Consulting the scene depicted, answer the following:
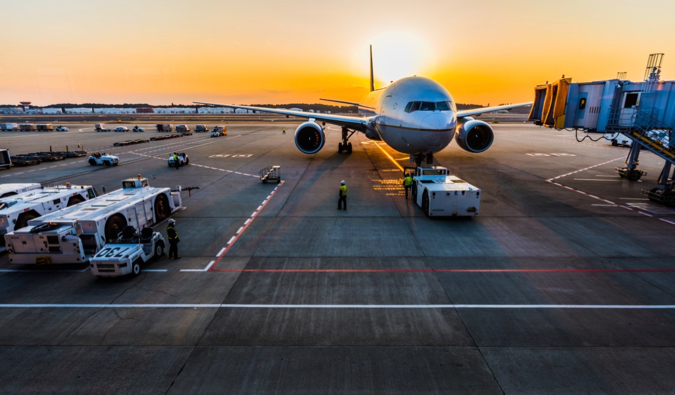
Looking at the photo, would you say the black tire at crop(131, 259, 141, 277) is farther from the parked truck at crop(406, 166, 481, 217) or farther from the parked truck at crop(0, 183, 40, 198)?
the parked truck at crop(406, 166, 481, 217)

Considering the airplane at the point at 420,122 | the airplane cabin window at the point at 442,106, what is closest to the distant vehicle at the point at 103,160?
the airplane at the point at 420,122

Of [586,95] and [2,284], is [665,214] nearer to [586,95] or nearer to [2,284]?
[586,95]

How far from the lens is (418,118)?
22312 millimetres

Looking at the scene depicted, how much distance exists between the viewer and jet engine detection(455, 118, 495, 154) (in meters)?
28.9

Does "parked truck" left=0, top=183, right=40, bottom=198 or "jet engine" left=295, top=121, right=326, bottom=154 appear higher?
"jet engine" left=295, top=121, right=326, bottom=154

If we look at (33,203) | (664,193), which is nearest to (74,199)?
(33,203)

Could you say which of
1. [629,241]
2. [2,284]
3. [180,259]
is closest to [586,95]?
[629,241]

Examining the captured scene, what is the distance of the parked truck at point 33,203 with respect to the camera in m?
14.0

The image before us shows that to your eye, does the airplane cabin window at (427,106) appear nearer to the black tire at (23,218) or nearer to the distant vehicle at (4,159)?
the black tire at (23,218)

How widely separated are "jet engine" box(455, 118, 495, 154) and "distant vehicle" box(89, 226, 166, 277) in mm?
25634

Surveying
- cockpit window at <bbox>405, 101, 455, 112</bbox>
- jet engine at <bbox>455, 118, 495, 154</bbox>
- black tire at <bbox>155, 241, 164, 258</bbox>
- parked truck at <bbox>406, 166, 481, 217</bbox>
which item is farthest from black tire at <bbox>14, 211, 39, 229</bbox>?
jet engine at <bbox>455, 118, 495, 154</bbox>

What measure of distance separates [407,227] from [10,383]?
14.3 m

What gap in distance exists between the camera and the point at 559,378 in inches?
276

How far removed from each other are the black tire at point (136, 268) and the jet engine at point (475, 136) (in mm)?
26410
